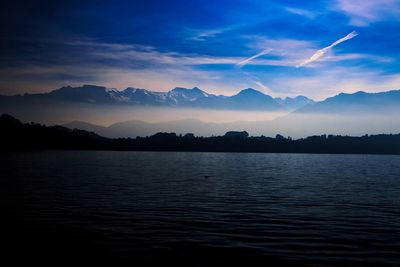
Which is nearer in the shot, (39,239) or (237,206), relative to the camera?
(39,239)

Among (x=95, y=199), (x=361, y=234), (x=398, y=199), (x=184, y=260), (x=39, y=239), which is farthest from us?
(x=398, y=199)

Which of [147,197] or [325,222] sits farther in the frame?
[147,197]

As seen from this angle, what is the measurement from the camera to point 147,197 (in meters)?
53.6

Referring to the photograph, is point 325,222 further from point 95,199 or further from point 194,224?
point 95,199

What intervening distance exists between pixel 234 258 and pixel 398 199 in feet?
138

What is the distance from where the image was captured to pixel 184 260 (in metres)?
23.0

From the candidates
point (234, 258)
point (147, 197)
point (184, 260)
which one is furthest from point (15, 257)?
point (147, 197)

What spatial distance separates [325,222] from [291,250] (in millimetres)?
12176

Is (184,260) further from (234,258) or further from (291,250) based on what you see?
(291,250)

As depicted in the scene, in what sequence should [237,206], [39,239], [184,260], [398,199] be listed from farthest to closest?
1. [398,199]
2. [237,206]
3. [39,239]
4. [184,260]

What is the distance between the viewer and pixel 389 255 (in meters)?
24.9

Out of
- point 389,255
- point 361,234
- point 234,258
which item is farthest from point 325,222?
point 234,258

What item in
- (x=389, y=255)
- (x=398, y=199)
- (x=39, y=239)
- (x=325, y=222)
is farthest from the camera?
(x=398, y=199)

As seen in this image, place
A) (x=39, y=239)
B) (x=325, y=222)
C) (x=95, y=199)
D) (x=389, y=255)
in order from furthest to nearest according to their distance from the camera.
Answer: (x=95, y=199), (x=325, y=222), (x=39, y=239), (x=389, y=255)
